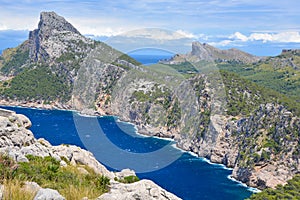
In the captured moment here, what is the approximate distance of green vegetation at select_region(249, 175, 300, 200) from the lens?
47.4 metres

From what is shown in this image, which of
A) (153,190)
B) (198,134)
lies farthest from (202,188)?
(153,190)

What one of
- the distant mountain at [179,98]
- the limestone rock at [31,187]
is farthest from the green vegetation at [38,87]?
the limestone rock at [31,187]

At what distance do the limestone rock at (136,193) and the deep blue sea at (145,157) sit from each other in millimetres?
45617

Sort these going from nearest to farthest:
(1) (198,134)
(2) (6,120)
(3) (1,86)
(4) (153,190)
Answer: (4) (153,190), (2) (6,120), (1) (198,134), (3) (1,86)

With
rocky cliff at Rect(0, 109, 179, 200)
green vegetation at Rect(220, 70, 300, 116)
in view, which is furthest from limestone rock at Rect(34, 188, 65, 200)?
green vegetation at Rect(220, 70, 300, 116)

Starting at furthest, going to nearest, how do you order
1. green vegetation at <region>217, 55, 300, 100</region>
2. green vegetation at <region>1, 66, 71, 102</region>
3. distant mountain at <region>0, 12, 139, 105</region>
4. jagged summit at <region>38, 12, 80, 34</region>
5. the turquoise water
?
jagged summit at <region>38, 12, 80, 34</region> → green vegetation at <region>217, 55, 300, 100</region> → distant mountain at <region>0, 12, 139, 105</region> → green vegetation at <region>1, 66, 71, 102</region> → the turquoise water

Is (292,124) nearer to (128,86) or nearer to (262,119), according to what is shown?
(262,119)

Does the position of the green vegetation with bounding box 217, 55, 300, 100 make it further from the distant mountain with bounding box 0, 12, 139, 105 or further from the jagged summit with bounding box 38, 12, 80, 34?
the jagged summit with bounding box 38, 12, 80, 34

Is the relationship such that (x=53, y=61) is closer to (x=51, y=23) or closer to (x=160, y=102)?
(x=51, y=23)

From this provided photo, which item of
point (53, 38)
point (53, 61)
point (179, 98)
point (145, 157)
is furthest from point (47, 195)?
point (53, 38)

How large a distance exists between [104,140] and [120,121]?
3225cm

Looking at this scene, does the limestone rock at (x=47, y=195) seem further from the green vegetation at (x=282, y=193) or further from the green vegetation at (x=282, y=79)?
the green vegetation at (x=282, y=79)

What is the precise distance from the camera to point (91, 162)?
81.1ft

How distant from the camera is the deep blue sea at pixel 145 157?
63031 millimetres
